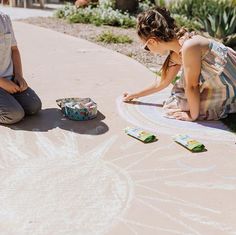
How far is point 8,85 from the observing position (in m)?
3.85

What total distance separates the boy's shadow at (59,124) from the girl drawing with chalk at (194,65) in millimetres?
658

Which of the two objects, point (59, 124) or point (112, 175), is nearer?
point (112, 175)

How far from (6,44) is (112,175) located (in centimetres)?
161

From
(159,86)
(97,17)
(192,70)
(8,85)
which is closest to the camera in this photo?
(192,70)

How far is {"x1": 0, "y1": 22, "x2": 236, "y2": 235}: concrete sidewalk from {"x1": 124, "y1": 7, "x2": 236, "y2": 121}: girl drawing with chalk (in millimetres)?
174

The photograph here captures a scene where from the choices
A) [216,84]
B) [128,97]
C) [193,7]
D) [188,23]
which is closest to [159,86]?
[128,97]

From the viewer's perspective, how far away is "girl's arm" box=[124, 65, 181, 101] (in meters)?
4.24

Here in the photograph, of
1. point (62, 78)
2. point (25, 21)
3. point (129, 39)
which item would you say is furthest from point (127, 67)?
point (25, 21)

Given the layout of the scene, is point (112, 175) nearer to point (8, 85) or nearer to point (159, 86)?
point (8, 85)

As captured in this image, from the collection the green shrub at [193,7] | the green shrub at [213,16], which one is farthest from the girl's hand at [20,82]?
the green shrub at [193,7]

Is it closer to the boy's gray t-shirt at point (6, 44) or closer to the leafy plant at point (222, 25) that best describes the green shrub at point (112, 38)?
the leafy plant at point (222, 25)

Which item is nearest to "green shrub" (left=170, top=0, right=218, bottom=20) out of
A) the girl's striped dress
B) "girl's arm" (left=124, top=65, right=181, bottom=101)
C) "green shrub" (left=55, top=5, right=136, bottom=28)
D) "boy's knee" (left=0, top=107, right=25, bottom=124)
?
"green shrub" (left=55, top=5, right=136, bottom=28)

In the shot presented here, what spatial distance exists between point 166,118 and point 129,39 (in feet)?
11.9

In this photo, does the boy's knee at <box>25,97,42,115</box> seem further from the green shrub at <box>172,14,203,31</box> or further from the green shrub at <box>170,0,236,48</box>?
the green shrub at <box>172,14,203,31</box>
